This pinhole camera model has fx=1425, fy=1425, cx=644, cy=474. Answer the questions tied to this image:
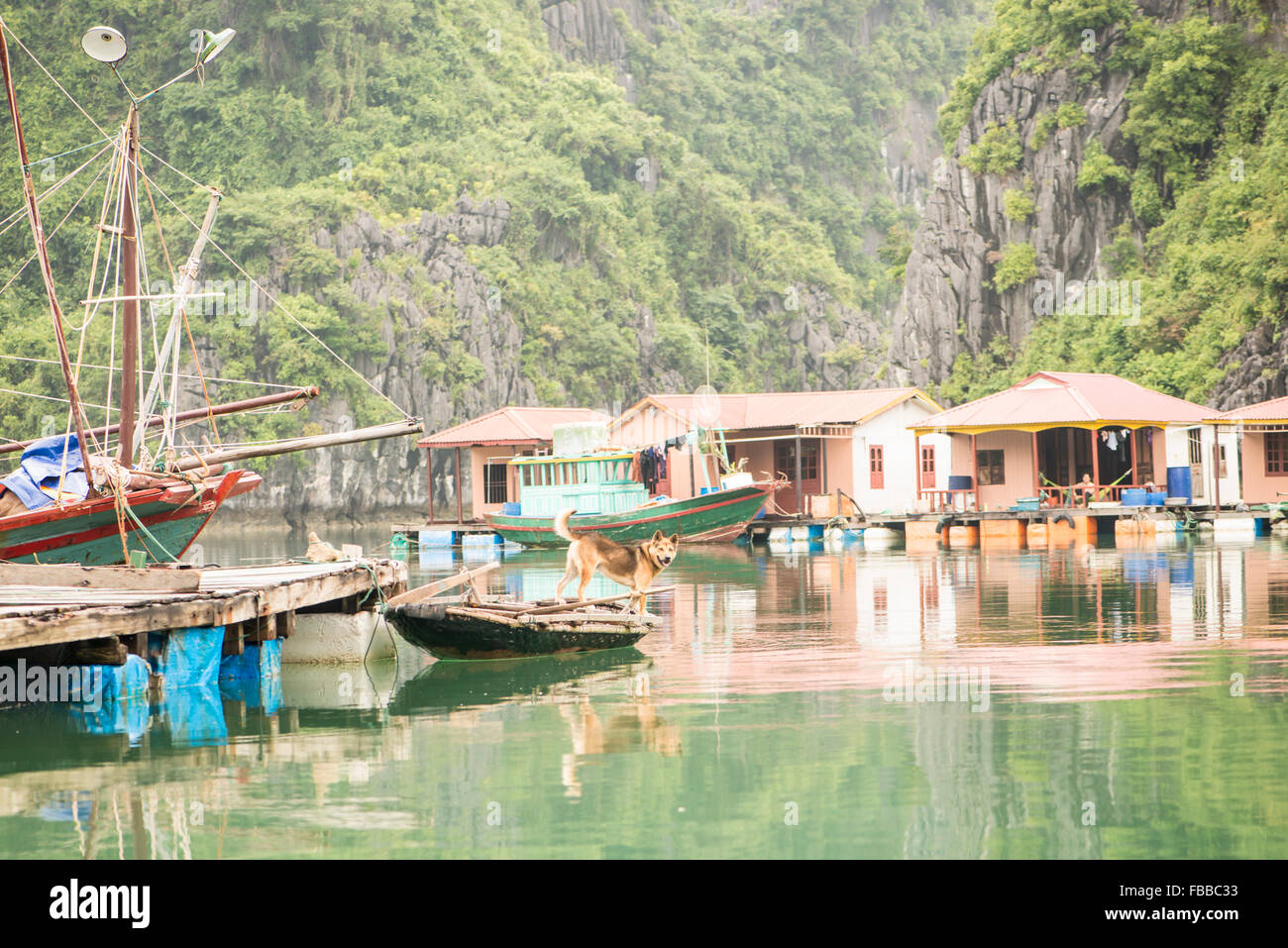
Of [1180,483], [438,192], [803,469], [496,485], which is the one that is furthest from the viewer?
[438,192]

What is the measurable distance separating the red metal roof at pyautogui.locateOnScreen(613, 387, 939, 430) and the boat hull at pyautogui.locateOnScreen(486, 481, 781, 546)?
451 centimetres

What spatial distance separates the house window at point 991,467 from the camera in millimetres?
39906

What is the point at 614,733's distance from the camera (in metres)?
11.1

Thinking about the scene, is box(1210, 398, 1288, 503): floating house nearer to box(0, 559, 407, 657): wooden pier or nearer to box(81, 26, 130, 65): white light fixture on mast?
box(0, 559, 407, 657): wooden pier

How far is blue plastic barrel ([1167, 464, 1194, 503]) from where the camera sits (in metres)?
37.3

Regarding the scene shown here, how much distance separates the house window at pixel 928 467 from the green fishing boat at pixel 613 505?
6040mm

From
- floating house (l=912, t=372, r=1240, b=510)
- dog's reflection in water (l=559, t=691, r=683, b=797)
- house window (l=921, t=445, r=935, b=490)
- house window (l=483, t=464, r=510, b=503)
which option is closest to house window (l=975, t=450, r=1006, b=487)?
floating house (l=912, t=372, r=1240, b=510)

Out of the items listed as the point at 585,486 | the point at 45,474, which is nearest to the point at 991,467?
the point at 585,486

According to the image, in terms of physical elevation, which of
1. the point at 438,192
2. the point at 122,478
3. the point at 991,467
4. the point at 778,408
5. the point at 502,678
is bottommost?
the point at 502,678

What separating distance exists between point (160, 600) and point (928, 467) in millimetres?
32597

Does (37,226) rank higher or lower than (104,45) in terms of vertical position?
lower

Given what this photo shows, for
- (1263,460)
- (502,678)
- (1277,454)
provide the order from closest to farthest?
(502,678), (1277,454), (1263,460)

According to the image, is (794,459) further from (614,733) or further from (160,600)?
(614,733)
